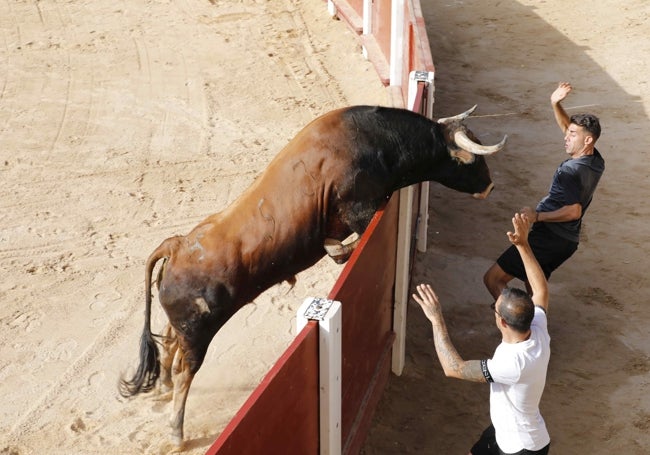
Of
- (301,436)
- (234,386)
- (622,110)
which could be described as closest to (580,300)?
(234,386)

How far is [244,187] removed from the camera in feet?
23.6

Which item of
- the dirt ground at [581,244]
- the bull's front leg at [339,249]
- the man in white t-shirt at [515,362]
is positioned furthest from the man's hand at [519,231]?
the dirt ground at [581,244]

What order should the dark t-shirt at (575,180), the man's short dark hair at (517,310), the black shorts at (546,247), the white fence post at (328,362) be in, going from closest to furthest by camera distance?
1. the man's short dark hair at (517,310)
2. the white fence post at (328,362)
3. the dark t-shirt at (575,180)
4. the black shorts at (546,247)

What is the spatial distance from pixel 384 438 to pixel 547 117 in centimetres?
512

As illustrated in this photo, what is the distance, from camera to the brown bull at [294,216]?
412 centimetres

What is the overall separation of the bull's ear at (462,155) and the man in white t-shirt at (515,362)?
2.94 feet

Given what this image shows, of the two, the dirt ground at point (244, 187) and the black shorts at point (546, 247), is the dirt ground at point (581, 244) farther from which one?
the black shorts at point (546, 247)

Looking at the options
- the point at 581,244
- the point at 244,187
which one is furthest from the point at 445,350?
the point at 244,187

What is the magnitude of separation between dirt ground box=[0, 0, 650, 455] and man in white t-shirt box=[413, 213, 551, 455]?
998mm

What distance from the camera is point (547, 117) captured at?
8.66 m

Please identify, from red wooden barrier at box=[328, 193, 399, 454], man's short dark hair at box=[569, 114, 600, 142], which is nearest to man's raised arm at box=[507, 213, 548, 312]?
red wooden barrier at box=[328, 193, 399, 454]

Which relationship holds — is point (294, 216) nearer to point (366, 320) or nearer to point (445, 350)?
point (366, 320)

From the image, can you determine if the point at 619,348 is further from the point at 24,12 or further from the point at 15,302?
the point at 24,12

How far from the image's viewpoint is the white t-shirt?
3.26 metres
